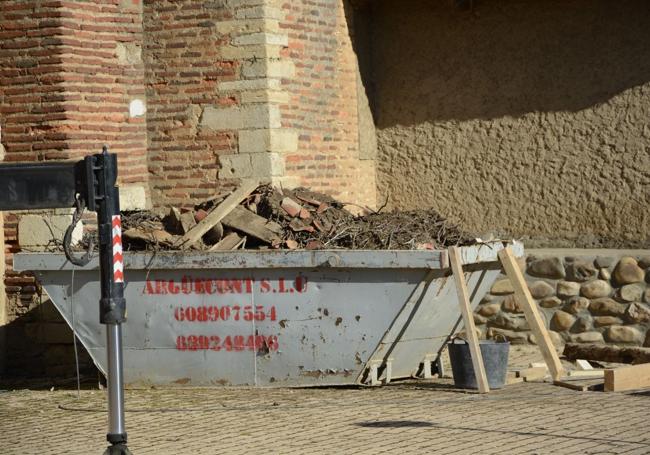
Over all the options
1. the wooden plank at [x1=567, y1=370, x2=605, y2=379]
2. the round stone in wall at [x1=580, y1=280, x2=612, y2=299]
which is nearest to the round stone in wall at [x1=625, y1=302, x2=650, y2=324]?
the round stone in wall at [x1=580, y1=280, x2=612, y2=299]

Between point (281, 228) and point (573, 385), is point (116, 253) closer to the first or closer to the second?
point (281, 228)

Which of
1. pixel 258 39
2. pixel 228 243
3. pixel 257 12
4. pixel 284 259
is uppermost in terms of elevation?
pixel 257 12

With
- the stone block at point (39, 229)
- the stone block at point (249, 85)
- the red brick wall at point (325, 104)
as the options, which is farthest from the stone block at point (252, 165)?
the stone block at point (39, 229)

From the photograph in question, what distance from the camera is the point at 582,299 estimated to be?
35.4ft

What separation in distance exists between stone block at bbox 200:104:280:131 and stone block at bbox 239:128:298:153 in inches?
2.1

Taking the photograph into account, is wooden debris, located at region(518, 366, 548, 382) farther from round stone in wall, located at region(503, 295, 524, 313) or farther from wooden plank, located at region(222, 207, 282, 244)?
wooden plank, located at region(222, 207, 282, 244)

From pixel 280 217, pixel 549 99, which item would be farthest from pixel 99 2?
pixel 549 99

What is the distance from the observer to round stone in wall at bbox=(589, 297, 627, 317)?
10.6 meters

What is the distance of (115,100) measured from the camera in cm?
1097

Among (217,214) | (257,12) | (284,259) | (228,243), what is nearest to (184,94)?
(257,12)

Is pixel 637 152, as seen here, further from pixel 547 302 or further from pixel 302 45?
pixel 302 45

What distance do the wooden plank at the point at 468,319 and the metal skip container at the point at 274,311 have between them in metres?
0.10

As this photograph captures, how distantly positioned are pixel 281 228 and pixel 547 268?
2.88m

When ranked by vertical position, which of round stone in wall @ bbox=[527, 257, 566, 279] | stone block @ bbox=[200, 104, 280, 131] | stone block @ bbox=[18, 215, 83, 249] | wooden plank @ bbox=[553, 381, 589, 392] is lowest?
wooden plank @ bbox=[553, 381, 589, 392]
